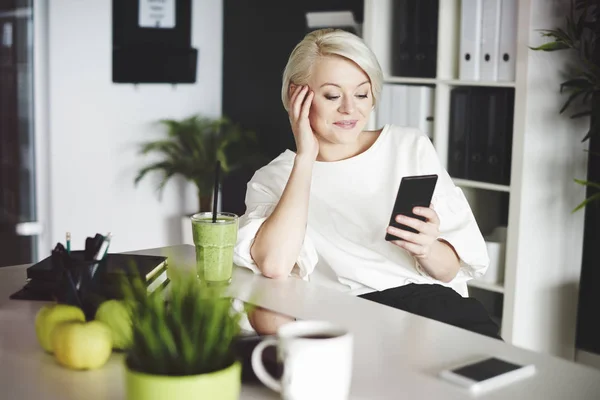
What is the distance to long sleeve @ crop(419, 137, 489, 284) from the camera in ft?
7.16

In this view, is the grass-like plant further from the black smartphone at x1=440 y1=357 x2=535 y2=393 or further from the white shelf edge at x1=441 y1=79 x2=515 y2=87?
the white shelf edge at x1=441 y1=79 x2=515 y2=87

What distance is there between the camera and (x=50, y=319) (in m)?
1.39

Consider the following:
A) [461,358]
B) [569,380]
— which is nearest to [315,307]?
[461,358]

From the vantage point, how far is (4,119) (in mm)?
4184

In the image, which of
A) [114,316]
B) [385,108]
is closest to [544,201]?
[385,108]

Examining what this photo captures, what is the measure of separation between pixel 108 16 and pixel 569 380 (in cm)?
358

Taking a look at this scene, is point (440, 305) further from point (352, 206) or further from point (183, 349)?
point (183, 349)

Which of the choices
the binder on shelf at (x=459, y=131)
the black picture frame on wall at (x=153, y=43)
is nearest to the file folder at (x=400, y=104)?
the binder on shelf at (x=459, y=131)

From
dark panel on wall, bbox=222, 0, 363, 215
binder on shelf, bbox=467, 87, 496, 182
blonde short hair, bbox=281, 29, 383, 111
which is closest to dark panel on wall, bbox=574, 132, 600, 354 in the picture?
binder on shelf, bbox=467, 87, 496, 182

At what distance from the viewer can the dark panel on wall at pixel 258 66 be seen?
448 cm

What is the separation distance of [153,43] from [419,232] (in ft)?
9.45

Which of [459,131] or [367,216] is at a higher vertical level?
[459,131]

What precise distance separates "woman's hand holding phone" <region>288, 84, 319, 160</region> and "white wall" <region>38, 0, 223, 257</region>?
2300mm

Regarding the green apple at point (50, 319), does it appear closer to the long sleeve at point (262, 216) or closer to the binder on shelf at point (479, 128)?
the long sleeve at point (262, 216)
